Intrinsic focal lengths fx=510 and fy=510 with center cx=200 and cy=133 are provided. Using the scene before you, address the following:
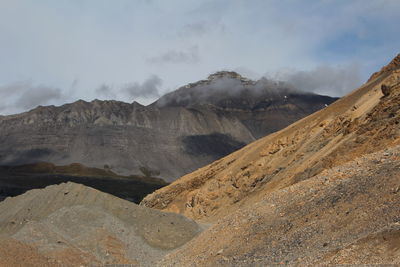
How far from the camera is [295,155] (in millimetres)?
40031

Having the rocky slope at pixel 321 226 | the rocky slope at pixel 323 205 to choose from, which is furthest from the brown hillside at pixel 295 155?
the rocky slope at pixel 321 226

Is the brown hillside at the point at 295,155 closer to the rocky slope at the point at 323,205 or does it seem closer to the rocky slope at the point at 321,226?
the rocky slope at the point at 323,205

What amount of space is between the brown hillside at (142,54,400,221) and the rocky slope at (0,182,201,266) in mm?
8338

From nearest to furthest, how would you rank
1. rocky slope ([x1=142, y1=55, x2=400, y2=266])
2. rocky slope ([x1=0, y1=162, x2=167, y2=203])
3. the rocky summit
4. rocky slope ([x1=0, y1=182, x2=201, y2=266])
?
rocky slope ([x1=142, y1=55, x2=400, y2=266]) → the rocky summit → rocky slope ([x1=0, y1=182, x2=201, y2=266]) → rocky slope ([x1=0, y1=162, x2=167, y2=203])

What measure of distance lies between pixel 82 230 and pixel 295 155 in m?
18.8

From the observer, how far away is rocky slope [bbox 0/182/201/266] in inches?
893

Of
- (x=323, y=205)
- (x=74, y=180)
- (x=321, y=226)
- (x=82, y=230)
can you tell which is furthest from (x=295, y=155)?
(x=74, y=180)

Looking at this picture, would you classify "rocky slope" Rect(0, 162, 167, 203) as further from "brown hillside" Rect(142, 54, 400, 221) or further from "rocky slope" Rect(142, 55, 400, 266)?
"rocky slope" Rect(142, 55, 400, 266)

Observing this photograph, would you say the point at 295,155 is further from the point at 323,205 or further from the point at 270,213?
the point at 323,205

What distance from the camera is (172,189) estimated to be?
53.8 m

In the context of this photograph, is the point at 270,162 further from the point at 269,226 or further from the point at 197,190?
the point at 269,226

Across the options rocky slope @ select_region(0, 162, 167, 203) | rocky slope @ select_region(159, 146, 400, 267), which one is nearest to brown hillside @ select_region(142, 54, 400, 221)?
rocky slope @ select_region(159, 146, 400, 267)

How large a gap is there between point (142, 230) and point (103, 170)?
162 meters

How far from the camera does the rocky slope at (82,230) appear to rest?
2267cm
